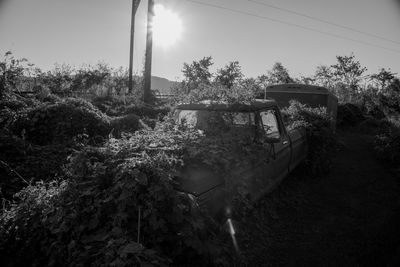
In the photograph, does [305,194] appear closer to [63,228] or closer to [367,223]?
[367,223]

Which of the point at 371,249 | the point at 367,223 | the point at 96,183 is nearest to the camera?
the point at 96,183

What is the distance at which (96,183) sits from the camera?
231cm

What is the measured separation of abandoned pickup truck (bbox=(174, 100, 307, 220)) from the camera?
2.91 meters

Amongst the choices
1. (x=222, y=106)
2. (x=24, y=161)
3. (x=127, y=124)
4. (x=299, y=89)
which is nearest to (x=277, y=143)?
(x=222, y=106)

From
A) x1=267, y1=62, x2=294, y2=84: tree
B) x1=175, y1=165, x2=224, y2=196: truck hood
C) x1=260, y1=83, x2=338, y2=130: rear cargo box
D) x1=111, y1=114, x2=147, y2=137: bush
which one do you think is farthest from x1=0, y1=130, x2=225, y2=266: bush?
x1=267, y1=62, x2=294, y2=84: tree

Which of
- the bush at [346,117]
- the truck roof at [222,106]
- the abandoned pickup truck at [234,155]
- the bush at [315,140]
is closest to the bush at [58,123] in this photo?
the truck roof at [222,106]

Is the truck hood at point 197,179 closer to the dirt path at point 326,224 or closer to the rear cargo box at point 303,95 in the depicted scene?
the dirt path at point 326,224

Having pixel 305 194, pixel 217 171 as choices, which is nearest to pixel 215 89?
pixel 217 171

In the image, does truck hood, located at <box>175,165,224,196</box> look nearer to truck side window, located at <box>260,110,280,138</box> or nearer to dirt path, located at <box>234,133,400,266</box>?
dirt path, located at <box>234,133,400,266</box>

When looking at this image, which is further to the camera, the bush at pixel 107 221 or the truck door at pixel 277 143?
the truck door at pixel 277 143

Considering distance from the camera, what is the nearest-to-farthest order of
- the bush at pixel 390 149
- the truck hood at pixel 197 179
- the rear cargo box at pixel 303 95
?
the truck hood at pixel 197 179
the bush at pixel 390 149
the rear cargo box at pixel 303 95

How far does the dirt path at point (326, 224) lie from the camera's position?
11.1 feet

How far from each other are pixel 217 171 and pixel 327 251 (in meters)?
1.87

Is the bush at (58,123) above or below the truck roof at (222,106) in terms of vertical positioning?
below
